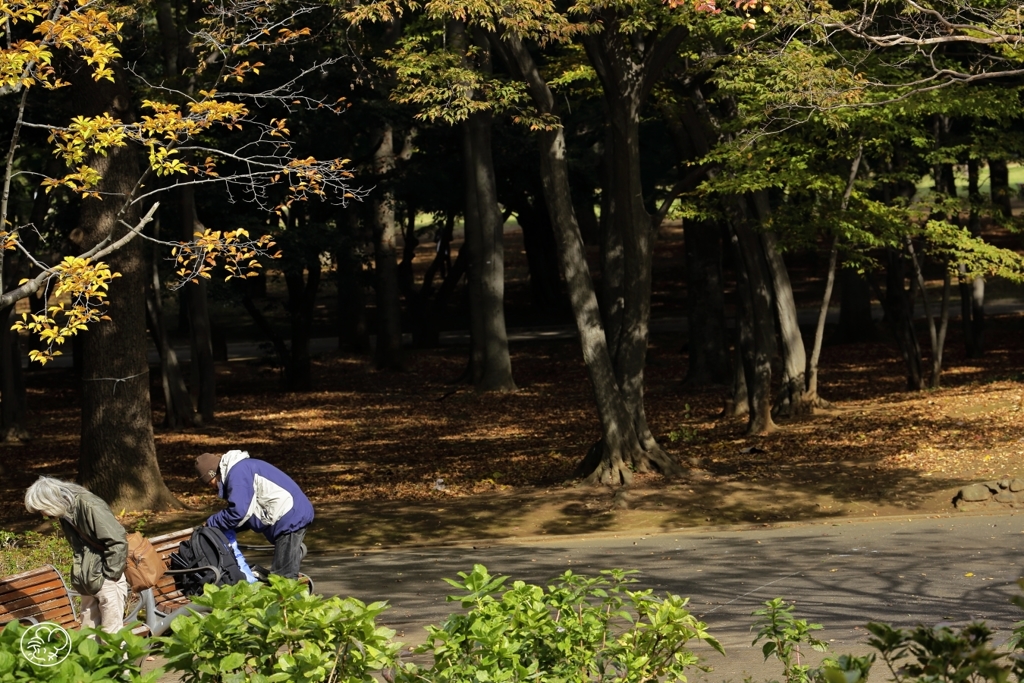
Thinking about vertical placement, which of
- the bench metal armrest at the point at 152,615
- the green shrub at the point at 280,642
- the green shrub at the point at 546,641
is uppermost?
the green shrub at the point at 280,642

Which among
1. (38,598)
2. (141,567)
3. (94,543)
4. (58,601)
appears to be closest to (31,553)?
(58,601)

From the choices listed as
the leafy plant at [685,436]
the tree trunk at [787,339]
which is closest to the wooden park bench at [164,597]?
the leafy plant at [685,436]

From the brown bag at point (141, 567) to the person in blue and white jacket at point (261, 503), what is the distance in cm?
45

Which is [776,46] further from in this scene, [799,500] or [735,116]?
[799,500]

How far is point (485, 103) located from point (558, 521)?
536 cm

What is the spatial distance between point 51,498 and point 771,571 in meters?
6.48

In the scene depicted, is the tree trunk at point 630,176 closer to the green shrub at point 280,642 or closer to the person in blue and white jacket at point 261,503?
the person in blue and white jacket at point 261,503

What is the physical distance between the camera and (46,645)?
14.0ft

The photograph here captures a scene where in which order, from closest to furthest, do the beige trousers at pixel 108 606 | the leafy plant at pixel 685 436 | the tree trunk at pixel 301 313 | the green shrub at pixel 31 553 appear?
the beige trousers at pixel 108 606, the green shrub at pixel 31 553, the leafy plant at pixel 685 436, the tree trunk at pixel 301 313

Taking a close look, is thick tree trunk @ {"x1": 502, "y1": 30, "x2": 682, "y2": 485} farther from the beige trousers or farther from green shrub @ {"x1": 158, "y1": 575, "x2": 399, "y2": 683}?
green shrub @ {"x1": 158, "y1": 575, "x2": 399, "y2": 683}

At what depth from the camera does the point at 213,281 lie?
91.7 feet

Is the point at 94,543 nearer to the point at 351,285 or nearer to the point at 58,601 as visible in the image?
the point at 58,601

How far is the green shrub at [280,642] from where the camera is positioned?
4184 mm

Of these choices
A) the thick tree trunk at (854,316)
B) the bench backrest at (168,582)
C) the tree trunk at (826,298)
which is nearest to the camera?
the bench backrest at (168,582)
